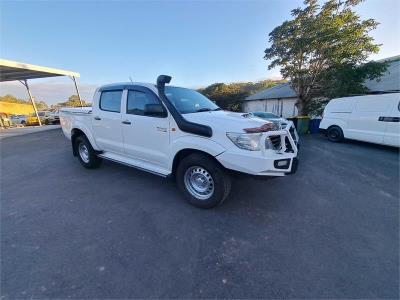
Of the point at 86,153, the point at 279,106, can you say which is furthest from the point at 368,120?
the point at 279,106

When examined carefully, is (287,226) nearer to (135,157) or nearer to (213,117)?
(213,117)

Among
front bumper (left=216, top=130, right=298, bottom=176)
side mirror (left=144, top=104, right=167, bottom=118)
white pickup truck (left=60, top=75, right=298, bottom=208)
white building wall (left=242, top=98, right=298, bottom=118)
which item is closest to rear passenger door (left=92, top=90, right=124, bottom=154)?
white pickup truck (left=60, top=75, right=298, bottom=208)

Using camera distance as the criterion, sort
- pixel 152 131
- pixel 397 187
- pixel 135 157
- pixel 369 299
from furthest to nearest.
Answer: pixel 397 187 < pixel 135 157 < pixel 152 131 < pixel 369 299

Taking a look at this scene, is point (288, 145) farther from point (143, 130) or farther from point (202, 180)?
point (143, 130)

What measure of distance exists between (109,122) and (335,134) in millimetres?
9859

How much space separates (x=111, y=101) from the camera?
168 inches

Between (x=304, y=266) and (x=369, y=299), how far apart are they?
55cm

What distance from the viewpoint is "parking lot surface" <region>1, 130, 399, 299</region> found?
6.31ft

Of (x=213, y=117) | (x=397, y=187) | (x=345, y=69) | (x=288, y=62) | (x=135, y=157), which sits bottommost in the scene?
(x=397, y=187)

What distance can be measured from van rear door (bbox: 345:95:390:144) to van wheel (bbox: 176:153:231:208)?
8.01 m

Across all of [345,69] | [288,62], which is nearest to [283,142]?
[345,69]

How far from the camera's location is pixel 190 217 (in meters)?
3.08

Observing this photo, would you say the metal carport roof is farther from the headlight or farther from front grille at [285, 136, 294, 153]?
front grille at [285, 136, 294, 153]

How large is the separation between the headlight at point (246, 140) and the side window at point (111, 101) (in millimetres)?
2598
